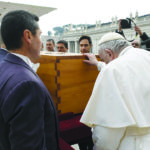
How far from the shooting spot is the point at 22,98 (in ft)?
2.46

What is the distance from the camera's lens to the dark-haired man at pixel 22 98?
0.75 meters

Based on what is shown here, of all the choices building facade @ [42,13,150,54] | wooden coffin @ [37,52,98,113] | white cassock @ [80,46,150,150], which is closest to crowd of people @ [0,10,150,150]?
white cassock @ [80,46,150,150]

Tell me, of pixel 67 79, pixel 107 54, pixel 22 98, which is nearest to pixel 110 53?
pixel 107 54

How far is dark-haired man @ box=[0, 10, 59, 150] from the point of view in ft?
2.45

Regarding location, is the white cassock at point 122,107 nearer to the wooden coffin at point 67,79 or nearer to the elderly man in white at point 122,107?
the elderly man in white at point 122,107

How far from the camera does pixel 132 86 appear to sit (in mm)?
1147

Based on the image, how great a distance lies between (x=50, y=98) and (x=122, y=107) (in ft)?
1.63

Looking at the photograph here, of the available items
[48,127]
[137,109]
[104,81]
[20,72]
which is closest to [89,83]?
[104,81]

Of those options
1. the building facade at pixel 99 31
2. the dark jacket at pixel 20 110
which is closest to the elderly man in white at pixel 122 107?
the dark jacket at pixel 20 110

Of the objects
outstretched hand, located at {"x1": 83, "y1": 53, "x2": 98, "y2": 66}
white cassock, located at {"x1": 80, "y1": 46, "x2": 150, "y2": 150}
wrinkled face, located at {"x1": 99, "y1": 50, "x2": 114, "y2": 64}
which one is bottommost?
white cassock, located at {"x1": 80, "y1": 46, "x2": 150, "y2": 150}

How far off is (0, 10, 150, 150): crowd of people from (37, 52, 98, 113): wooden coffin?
0.12m

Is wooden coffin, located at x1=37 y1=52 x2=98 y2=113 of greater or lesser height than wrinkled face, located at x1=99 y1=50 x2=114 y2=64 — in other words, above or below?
below

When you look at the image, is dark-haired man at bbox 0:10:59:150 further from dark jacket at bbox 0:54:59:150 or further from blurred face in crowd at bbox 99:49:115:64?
blurred face in crowd at bbox 99:49:115:64

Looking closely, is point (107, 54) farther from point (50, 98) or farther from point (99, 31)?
point (99, 31)
